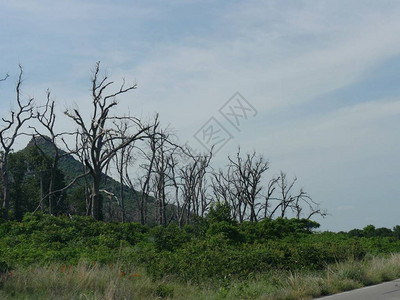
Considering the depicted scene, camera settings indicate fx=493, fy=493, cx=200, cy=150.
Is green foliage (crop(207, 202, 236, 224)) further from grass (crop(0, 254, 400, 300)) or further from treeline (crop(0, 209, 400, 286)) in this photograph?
grass (crop(0, 254, 400, 300))

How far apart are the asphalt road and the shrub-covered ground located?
20.9 inches

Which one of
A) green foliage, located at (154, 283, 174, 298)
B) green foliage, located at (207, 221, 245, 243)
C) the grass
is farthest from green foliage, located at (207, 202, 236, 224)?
green foliage, located at (154, 283, 174, 298)

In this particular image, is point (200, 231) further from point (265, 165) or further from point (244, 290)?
point (265, 165)

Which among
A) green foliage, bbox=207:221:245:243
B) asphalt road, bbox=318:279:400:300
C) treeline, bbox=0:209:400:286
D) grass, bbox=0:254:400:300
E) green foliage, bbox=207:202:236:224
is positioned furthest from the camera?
green foliage, bbox=207:202:236:224

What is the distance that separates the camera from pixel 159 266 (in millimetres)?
15633

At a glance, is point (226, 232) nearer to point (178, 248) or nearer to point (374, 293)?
point (178, 248)

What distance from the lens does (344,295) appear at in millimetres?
13031

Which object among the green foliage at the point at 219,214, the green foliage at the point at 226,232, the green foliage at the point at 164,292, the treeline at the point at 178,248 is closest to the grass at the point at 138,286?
the green foliage at the point at 164,292

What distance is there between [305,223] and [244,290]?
30.9m

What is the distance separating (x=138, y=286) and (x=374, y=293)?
629cm

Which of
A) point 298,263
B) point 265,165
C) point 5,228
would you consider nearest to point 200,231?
point 5,228

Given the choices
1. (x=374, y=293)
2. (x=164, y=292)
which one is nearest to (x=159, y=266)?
(x=164, y=292)

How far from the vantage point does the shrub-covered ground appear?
11781 mm

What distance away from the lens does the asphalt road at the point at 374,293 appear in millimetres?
12344
